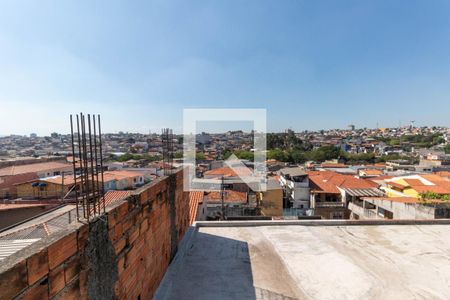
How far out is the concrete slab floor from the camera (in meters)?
3.18

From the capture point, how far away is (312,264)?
383 centimetres

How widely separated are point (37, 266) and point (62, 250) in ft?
0.63

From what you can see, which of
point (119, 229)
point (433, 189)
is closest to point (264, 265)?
point (119, 229)

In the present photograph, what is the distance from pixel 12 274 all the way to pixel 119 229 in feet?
3.45

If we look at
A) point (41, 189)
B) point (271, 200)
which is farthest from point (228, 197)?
point (41, 189)

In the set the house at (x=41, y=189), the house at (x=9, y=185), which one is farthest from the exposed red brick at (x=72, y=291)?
the house at (x=9, y=185)

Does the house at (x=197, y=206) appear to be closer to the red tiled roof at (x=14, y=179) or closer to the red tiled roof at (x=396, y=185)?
the red tiled roof at (x=396, y=185)

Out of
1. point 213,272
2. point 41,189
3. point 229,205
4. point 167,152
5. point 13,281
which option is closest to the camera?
point 13,281

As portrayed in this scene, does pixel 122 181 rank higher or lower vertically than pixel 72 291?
lower

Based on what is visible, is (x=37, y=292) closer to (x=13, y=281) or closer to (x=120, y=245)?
(x=13, y=281)

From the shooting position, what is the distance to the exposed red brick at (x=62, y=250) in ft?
4.78

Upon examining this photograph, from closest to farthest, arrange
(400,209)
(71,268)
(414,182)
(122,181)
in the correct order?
(71,268) < (400,209) < (414,182) < (122,181)

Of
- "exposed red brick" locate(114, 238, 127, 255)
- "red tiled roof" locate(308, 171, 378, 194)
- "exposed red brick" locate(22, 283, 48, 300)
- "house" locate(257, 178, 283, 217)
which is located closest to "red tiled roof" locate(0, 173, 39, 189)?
"house" locate(257, 178, 283, 217)

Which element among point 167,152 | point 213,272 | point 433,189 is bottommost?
point 433,189
